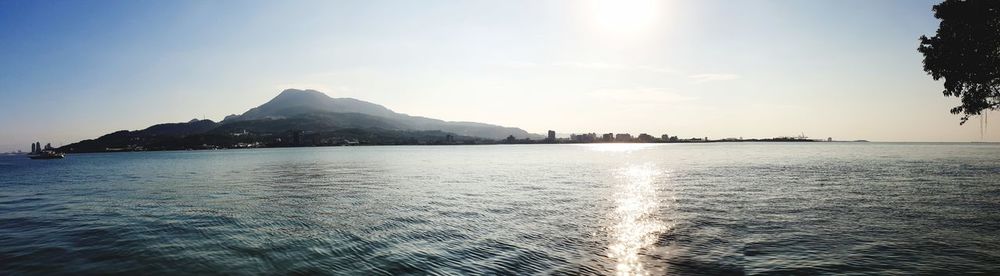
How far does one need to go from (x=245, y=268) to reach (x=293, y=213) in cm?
1402

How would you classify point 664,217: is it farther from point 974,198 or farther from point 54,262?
point 54,262

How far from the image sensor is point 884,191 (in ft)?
125

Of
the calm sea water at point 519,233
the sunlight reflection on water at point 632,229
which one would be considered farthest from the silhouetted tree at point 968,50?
the sunlight reflection on water at point 632,229

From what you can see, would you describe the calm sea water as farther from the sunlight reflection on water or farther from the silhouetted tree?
the silhouetted tree

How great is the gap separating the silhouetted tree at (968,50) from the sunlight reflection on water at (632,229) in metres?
35.3

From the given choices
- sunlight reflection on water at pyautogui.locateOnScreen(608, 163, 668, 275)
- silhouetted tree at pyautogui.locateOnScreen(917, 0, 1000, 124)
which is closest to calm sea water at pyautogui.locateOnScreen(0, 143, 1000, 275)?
sunlight reflection on water at pyautogui.locateOnScreen(608, 163, 668, 275)

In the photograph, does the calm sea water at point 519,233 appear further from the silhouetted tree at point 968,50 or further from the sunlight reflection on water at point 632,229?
the silhouetted tree at point 968,50

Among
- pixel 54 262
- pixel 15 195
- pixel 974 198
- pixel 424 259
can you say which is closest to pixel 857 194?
pixel 974 198

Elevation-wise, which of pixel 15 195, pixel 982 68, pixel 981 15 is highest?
pixel 981 15

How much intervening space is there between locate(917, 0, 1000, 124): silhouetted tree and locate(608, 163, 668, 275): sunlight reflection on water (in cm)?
3527

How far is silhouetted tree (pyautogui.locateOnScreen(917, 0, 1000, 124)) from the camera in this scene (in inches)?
1725

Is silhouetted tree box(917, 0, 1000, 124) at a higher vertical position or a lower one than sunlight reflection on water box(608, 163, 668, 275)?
higher

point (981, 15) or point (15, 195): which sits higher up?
point (981, 15)

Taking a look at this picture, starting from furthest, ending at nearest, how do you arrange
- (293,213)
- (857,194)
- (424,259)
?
(857,194) < (293,213) < (424,259)
